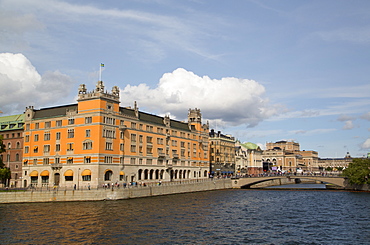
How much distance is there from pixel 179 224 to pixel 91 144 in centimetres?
5745

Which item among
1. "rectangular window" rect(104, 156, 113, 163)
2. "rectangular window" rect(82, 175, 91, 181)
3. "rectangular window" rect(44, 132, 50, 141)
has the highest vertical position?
"rectangular window" rect(44, 132, 50, 141)

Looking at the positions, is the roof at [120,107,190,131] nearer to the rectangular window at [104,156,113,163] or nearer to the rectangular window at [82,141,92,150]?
the rectangular window at [82,141,92,150]

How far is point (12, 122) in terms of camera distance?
136 metres

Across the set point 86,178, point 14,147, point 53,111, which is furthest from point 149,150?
point 14,147

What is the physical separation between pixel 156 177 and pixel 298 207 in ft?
209

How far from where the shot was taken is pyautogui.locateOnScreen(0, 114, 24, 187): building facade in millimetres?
127188

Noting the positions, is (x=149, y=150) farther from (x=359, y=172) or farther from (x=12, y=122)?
(x=359, y=172)

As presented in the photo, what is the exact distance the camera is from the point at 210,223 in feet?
213

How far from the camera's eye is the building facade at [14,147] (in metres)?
127

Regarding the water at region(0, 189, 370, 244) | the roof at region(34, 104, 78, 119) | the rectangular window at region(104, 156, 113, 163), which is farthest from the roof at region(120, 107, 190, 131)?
the water at region(0, 189, 370, 244)

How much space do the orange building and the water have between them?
25.4 meters

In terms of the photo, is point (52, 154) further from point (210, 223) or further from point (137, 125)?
point (210, 223)

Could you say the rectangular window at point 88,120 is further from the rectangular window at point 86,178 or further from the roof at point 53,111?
the rectangular window at point 86,178

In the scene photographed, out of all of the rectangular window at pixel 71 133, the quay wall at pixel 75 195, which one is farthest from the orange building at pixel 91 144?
the quay wall at pixel 75 195
